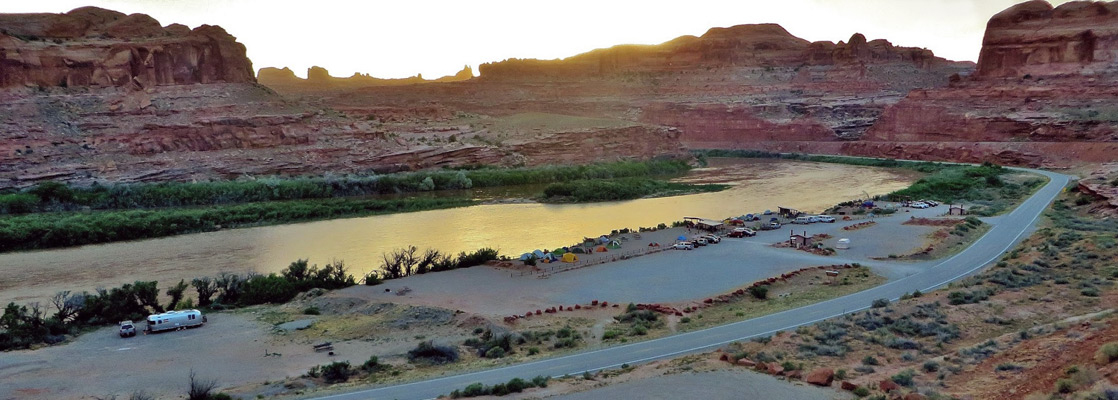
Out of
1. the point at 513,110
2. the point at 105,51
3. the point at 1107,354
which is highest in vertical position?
the point at 105,51

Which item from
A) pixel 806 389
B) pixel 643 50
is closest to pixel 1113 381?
pixel 806 389

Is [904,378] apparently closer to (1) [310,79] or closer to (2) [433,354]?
(2) [433,354]

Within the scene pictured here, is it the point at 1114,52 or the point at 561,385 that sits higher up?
the point at 1114,52

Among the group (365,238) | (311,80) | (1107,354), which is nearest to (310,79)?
(311,80)

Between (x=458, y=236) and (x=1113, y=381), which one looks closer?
(x=1113, y=381)

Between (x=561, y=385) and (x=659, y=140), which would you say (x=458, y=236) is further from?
(x=659, y=140)

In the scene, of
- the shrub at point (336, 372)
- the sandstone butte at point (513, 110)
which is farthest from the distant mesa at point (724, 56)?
the shrub at point (336, 372)
